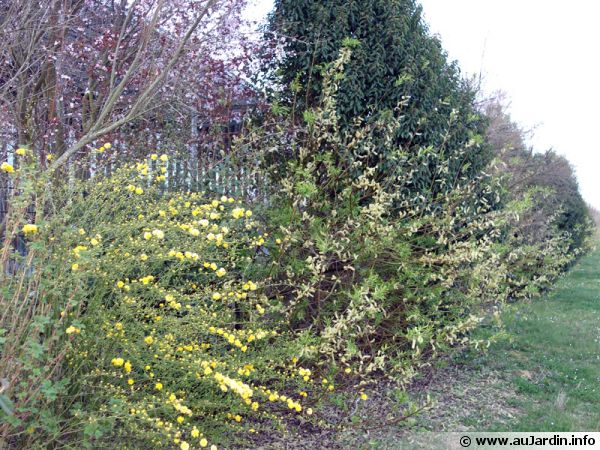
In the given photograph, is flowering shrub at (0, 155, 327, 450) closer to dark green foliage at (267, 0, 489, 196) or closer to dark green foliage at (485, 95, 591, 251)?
dark green foliage at (267, 0, 489, 196)

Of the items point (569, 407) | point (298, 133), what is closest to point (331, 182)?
point (298, 133)

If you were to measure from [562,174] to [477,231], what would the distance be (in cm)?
1023

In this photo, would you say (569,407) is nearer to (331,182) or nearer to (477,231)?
(477,231)

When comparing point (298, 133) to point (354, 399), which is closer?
point (354, 399)

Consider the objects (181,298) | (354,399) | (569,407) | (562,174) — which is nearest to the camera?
(181,298)

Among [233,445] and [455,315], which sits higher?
[455,315]

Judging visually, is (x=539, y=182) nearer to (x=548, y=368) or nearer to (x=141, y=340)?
(x=548, y=368)

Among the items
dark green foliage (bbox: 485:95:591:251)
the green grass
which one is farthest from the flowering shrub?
dark green foliage (bbox: 485:95:591:251)

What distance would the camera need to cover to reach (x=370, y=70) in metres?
4.68

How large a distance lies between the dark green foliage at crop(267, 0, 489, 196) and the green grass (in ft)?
5.88

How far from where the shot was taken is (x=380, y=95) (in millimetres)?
4762

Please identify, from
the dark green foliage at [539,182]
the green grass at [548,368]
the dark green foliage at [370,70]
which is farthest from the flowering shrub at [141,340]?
the dark green foliage at [539,182]

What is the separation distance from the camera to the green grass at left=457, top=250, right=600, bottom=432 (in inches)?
173

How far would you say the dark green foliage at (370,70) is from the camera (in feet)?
15.2
